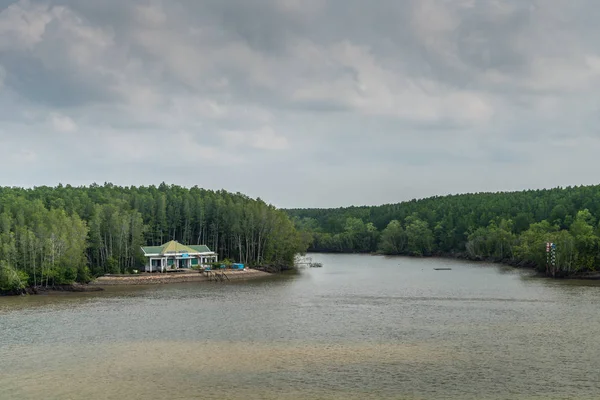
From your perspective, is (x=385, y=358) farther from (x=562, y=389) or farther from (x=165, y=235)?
(x=165, y=235)

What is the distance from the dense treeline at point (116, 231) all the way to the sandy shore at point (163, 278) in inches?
107

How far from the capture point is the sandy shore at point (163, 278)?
72.8 meters

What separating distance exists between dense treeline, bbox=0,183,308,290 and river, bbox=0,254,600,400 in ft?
25.2

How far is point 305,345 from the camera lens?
113ft

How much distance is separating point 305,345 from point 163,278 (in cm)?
4509

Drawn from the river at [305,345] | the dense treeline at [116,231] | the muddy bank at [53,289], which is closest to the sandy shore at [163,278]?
the dense treeline at [116,231]

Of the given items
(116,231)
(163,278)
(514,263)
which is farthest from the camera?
(514,263)

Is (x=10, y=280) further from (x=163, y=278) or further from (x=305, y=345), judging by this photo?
(x=305, y=345)

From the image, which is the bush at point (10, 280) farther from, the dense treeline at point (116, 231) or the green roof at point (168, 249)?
the green roof at point (168, 249)

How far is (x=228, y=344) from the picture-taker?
34.9 m

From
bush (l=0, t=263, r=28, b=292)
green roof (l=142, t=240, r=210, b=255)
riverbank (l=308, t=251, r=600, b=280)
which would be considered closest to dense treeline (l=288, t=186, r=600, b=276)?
riverbank (l=308, t=251, r=600, b=280)

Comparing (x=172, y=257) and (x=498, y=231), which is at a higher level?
(x=498, y=231)

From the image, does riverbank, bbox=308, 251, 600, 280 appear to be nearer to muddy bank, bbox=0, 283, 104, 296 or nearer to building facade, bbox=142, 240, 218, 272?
building facade, bbox=142, 240, 218, 272

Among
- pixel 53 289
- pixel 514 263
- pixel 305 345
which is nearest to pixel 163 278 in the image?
pixel 53 289
